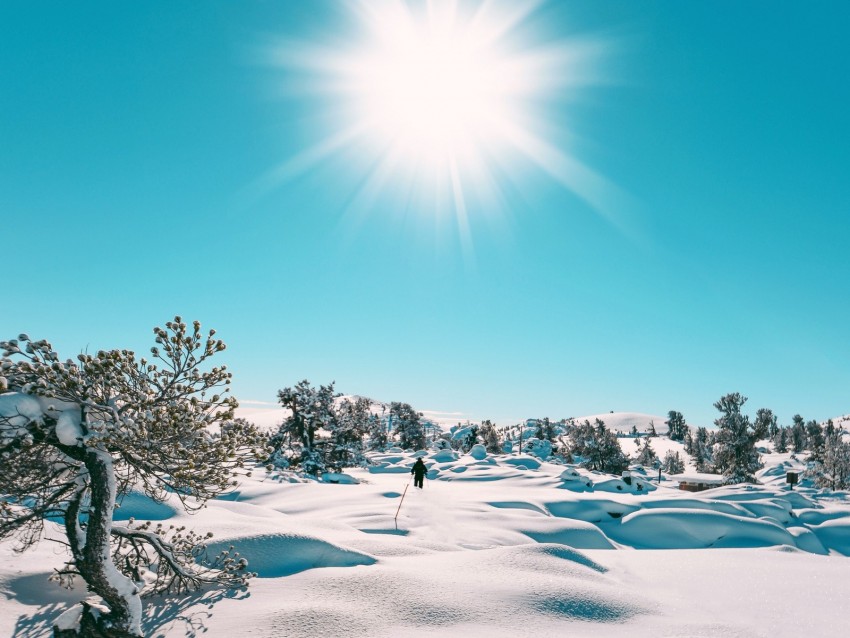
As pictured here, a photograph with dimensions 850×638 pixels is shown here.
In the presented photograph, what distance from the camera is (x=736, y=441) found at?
37.9m

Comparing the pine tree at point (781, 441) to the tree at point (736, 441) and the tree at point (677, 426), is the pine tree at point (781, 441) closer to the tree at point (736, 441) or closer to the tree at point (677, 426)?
the tree at point (677, 426)

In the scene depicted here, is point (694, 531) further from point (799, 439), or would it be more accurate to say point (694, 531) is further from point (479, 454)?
point (799, 439)

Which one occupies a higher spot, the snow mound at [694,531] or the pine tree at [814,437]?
the pine tree at [814,437]

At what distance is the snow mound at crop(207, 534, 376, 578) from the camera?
22.5 ft

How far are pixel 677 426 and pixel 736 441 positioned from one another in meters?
103

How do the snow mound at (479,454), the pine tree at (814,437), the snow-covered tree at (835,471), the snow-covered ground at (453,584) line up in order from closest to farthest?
the snow-covered ground at (453,584) < the snow mound at (479,454) < the snow-covered tree at (835,471) < the pine tree at (814,437)

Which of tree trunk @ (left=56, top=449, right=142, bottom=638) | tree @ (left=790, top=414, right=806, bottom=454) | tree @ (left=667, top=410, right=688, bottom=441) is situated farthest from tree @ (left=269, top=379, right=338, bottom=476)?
tree @ (left=667, top=410, right=688, bottom=441)

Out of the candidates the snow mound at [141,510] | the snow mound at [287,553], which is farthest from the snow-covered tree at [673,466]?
the snow mound at [141,510]

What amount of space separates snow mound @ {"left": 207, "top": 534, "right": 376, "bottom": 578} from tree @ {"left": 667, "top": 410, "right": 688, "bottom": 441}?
452ft

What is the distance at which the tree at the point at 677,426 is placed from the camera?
124463 millimetres

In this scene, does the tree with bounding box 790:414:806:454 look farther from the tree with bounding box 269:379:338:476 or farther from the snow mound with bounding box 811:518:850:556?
the tree with bounding box 269:379:338:476

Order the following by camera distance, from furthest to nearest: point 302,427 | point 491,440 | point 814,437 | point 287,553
→ point 814,437 < point 491,440 < point 302,427 < point 287,553

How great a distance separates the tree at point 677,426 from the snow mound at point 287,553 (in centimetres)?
13764

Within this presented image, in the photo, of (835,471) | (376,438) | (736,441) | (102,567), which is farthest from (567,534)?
(376,438)
